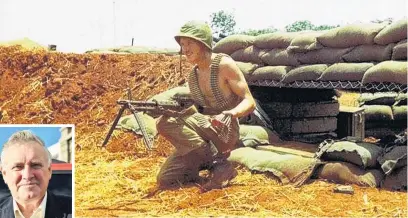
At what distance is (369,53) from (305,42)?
1.79ft

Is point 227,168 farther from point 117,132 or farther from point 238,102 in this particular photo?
point 117,132

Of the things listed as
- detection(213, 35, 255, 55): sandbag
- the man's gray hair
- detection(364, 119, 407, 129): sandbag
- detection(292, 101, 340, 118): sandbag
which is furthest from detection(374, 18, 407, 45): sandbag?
the man's gray hair

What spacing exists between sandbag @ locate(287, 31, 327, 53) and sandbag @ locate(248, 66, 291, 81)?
0.19 m

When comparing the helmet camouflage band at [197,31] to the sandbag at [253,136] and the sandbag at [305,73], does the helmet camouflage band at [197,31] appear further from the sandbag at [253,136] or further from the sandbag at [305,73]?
the sandbag at [305,73]

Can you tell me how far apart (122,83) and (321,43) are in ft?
5.02

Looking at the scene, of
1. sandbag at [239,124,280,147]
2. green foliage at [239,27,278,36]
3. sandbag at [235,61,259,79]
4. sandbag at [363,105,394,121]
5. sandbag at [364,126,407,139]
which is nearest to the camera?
sandbag at [239,124,280,147]

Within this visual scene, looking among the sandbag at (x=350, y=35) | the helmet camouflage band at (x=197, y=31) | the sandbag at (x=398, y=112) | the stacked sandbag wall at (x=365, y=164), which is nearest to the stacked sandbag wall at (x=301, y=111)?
the sandbag at (x=398, y=112)

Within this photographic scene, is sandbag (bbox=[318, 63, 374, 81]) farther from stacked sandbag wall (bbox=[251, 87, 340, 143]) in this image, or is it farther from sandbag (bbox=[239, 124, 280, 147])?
stacked sandbag wall (bbox=[251, 87, 340, 143])

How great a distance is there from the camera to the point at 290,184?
18.2 feet

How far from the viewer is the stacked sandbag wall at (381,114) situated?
7.50 metres

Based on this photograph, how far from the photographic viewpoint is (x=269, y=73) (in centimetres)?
651

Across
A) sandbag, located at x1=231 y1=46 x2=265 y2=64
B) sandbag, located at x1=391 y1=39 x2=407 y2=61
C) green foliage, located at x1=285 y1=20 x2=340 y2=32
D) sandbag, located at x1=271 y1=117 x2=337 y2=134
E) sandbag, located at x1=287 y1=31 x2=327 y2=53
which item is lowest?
sandbag, located at x1=271 y1=117 x2=337 y2=134

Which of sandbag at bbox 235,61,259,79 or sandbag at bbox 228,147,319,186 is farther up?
sandbag at bbox 235,61,259,79

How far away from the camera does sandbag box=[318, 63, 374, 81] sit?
234 inches
